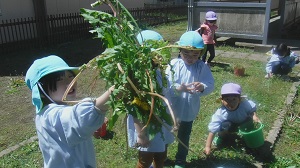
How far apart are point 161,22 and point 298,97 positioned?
12978mm

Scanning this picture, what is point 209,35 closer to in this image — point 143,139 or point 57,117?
point 143,139

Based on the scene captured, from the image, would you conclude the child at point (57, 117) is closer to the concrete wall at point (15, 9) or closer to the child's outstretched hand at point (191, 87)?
the child's outstretched hand at point (191, 87)

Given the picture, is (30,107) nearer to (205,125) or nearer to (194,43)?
(205,125)

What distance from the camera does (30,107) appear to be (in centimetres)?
581

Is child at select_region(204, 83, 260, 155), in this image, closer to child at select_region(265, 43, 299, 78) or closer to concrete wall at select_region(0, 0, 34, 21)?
child at select_region(265, 43, 299, 78)

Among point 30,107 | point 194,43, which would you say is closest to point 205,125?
point 194,43

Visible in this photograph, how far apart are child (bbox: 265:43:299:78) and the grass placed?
0.88 feet

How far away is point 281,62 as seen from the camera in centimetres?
707

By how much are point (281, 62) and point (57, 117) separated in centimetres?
629

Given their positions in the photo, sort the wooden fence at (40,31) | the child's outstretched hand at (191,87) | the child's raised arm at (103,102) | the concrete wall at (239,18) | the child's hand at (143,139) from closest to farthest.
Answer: the child's raised arm at (103,102) → the child's hand at (143,139) → the child's outstretched hand at (191,87) → the concrete wall at (239,18) → the wooden fence at (40,31)

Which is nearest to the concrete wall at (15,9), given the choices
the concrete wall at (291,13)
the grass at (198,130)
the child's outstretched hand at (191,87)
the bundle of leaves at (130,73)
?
the grass at (198,130)

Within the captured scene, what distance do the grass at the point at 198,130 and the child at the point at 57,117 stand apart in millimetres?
443

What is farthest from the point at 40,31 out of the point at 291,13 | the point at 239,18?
the point at 291,13

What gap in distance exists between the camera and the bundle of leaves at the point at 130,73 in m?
1.68
